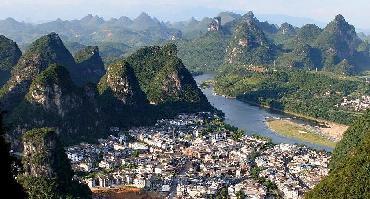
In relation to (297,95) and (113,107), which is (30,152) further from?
(297,95)

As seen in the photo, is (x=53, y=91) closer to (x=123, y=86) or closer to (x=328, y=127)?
(x=123, y=86)

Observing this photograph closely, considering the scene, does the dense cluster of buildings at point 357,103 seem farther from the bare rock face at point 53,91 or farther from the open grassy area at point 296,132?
the bare rock face at point 53,91

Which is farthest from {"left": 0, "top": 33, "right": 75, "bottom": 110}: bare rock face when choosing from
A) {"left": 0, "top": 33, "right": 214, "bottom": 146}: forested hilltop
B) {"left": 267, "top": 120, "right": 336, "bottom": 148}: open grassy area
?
{"left": 267, "top": 120, "right": 336, "bottom": 148}: open grassy area

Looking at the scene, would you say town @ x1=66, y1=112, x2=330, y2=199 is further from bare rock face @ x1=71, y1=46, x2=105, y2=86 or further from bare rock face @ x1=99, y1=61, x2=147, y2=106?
bare rock face @ x1=71, y1=46, x2=105, y2=86

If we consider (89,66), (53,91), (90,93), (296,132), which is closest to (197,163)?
(53,91)

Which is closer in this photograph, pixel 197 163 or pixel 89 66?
pixel 197 163
